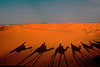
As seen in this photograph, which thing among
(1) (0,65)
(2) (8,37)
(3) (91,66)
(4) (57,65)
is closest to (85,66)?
(3) (91,66)

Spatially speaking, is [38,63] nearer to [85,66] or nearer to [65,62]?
[65,62]

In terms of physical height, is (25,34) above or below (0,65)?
above

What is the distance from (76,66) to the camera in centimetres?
302

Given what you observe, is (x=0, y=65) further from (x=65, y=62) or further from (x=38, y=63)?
(x=65, y=62)

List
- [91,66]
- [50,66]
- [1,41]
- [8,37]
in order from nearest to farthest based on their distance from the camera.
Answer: [91,66]
[50,66]
[1,41]
[8,37]

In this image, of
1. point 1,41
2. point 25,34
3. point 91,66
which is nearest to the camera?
point 91,66

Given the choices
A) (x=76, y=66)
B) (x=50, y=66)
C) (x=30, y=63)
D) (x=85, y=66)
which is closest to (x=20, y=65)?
(x=30, y=63)

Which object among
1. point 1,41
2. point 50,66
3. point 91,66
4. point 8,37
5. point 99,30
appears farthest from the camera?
point 99,30

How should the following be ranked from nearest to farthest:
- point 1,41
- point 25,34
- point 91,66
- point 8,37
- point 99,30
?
point 91,66 < point 1,41 < point 8,37 < point 25,34 < point 99,30

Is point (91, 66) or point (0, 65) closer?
point (91, 66)

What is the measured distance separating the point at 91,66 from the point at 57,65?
1.28m

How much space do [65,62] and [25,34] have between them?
518 cm

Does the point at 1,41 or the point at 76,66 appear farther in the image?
the point at 1,41

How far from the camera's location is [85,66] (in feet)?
9.70
